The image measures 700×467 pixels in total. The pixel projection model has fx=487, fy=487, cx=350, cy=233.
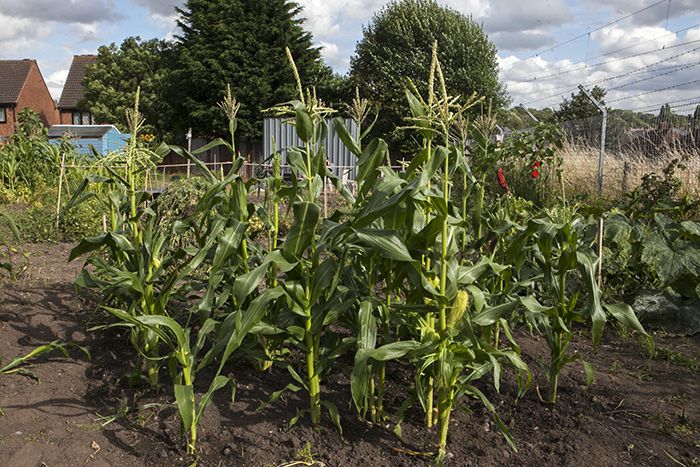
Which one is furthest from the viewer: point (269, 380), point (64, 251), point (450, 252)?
point (64, 251)

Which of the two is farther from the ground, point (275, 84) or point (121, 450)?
point (275, 84)

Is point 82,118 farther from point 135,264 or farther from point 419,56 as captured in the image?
point 135,264

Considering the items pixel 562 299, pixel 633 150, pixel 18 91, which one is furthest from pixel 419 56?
pixel 18 91

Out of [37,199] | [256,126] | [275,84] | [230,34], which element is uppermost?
[230,34]

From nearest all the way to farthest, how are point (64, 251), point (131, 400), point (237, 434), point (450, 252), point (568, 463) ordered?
point (450, 252) → point (568, 463) → point (237, 434) → point (131, 400) → point (64, 251)

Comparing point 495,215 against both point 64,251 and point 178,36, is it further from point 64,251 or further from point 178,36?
point 178,36

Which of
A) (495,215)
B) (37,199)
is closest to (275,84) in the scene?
(37,199)

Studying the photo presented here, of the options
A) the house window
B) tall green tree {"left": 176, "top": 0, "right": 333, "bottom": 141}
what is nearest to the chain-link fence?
tall green tree {"left": 176, "top": 0, "right": 333, "bottom": 141}

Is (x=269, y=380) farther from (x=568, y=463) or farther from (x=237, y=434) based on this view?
(x=568, y=463)

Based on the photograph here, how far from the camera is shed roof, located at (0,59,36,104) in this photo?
101 ft

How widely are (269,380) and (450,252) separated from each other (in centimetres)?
140

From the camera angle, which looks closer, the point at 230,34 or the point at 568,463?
the point at 568,463

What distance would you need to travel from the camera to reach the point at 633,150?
8570 mm

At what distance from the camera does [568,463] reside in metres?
2.06
